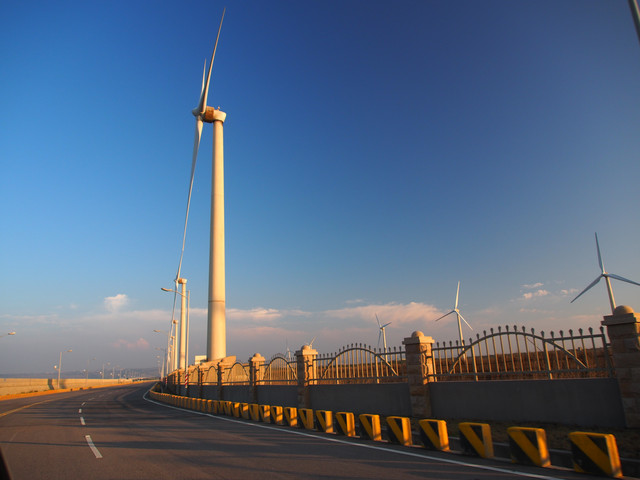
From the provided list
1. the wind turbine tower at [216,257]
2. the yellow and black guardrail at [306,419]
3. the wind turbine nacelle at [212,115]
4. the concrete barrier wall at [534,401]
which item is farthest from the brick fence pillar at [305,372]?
the wind turbine nacelle at [212,115]

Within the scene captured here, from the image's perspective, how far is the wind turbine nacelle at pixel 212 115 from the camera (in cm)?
4606

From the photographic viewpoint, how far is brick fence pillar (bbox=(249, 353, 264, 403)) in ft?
74.2

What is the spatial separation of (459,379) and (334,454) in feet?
18.4

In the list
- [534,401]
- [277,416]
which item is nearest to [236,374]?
[277,416]

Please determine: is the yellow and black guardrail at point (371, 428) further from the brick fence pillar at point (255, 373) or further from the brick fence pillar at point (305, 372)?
the brick fence pillar at point (255, 373)

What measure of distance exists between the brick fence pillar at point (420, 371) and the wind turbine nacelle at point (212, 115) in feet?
128

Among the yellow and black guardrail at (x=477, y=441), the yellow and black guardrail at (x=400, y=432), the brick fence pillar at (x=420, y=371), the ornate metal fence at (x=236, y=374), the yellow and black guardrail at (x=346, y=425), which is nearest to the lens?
the yellow and black guardrail at (x=477, y=441)

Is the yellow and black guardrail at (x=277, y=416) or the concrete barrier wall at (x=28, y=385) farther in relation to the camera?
the concrete barrier wall at (x=28, y=385)

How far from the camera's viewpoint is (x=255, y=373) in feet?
74.8

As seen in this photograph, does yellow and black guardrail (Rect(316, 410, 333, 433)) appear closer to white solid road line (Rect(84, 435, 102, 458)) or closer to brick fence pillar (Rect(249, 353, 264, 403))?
white solid road line (Rect(84, 435, 102, 458))

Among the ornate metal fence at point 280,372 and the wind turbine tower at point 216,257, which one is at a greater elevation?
the wind turbine tower at point 216,257

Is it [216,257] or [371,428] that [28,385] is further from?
[371,428]

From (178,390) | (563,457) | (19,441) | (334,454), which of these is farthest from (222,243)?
(563,457)

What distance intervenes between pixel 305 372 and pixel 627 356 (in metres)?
12.1
